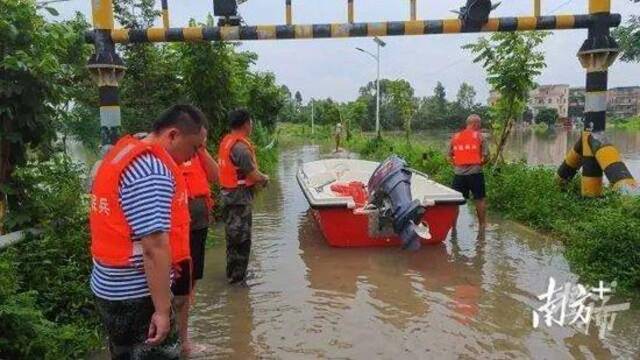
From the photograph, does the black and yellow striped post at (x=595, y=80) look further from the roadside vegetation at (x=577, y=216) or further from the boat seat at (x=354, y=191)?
the boat seat at (x=354, y=191)

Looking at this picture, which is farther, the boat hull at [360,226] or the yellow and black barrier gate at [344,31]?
the yellow and black barrier gate at [344,31]

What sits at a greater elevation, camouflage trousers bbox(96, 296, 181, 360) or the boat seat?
camouflage trousers bbox(96, 296, 181, 360)

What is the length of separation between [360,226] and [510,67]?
21.1 ft

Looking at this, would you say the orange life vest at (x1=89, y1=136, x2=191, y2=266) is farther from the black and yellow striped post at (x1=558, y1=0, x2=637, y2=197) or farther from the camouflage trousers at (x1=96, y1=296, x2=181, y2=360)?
the black and yellow striped post at (x1=558, y1=0, x2=637, y2=197)

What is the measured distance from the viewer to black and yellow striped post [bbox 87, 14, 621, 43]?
23.8 feet

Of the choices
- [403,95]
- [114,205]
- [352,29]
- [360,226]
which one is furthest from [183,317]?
[403,95]

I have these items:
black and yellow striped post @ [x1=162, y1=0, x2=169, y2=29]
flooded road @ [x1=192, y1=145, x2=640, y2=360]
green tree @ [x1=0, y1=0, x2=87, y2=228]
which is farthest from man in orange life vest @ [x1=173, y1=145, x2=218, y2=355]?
A: black and yellow striped post @ [x1=162, y1=0, x2=169, y2=29]

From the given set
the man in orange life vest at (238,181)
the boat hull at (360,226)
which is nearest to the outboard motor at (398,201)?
the boat hull at (360,226)

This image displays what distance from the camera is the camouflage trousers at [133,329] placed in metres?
2.42

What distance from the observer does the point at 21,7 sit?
4.29m

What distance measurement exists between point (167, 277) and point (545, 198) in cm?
731

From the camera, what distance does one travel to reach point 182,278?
3105mm

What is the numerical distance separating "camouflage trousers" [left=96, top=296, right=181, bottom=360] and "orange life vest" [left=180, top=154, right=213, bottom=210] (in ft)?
5.89

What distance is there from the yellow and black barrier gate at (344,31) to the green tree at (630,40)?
3.97 ft
